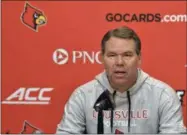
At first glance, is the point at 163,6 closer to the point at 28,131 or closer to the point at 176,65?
the point at 176,65

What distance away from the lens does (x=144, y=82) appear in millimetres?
1497

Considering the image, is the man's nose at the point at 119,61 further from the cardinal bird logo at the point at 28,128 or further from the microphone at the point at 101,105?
the cardinal bird logo at the point at 28,128

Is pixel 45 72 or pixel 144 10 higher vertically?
pixel 144 10

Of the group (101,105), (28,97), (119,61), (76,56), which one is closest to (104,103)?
(101,105)

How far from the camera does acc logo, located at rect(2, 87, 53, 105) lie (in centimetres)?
198

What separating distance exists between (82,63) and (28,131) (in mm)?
479

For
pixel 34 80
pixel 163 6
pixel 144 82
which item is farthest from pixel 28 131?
pixel 163 6

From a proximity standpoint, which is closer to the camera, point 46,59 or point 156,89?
point 156,89

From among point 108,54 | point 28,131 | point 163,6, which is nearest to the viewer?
point 108,54

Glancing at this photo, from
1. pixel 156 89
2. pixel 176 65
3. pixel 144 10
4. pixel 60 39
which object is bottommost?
pixel 156 89

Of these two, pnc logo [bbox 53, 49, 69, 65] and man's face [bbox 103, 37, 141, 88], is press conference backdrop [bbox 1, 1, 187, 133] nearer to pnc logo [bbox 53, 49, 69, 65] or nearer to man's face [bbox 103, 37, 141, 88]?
pnc logo [bbox 53, 49, 69, 65]

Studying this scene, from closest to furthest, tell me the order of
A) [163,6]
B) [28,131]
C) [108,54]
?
[108,54] → [163,6] → [28,131]

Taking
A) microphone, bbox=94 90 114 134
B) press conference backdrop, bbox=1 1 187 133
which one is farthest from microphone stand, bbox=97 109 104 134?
press conference backdrop, bbox=1 1 187 133

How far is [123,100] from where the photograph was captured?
149 centimetres
